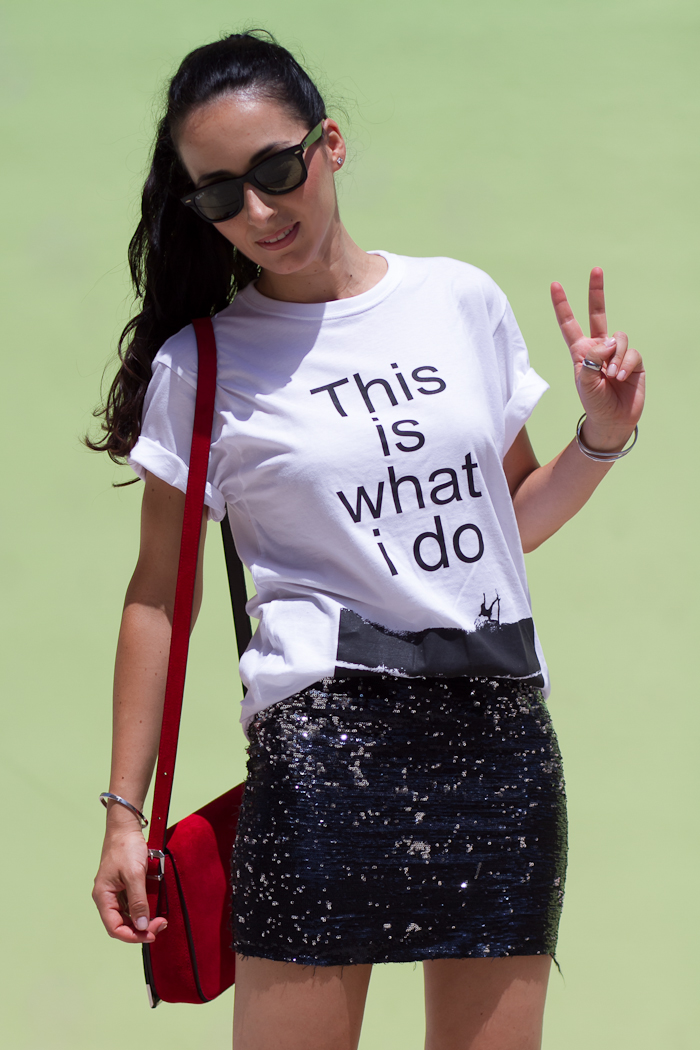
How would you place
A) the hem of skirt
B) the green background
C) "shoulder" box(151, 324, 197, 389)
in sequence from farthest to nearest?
1. the green background
2. "shoulder" box(151, 324, 197, 389)
3. the hem of skirt

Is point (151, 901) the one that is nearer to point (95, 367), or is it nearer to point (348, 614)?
point (348, 614)

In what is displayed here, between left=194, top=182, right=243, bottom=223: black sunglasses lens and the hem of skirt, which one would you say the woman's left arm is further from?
the hem of skirt

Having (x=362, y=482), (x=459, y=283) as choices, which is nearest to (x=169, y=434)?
(x=362, y=482)

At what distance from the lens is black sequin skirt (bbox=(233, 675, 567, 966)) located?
1.23 m

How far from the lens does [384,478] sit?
1251 mm

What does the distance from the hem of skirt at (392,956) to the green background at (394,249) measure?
117 centimetres

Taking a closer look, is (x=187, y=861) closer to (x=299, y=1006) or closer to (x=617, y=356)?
(x=299, y=1006)

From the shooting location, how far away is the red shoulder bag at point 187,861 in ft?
4.29

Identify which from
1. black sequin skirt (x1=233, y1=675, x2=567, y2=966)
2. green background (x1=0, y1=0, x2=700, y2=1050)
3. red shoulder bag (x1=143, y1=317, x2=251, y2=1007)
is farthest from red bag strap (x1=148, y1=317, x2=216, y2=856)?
green background (x1=0, y1=0, x2=700, y2=1050)

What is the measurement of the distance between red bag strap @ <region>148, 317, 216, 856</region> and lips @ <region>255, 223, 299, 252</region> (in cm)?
13

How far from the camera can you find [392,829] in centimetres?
124

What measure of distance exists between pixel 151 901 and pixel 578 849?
130 cm

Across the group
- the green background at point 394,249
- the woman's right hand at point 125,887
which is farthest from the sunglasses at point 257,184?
the green background at point 394,249

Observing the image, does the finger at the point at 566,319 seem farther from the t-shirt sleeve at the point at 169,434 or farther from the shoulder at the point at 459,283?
the t-shirt sleeve at the point at 169,434
